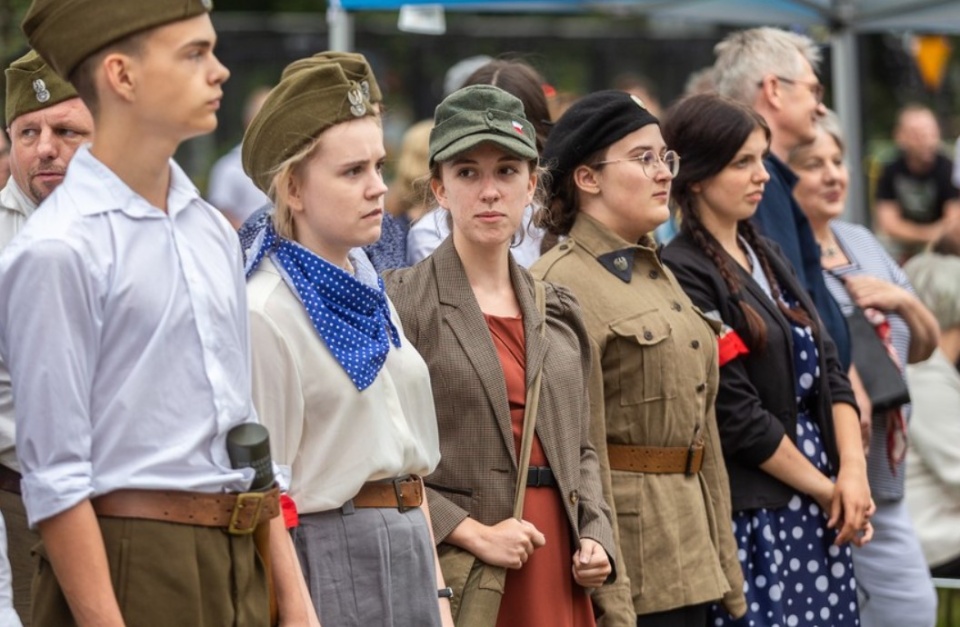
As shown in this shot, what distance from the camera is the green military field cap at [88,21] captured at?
2.74 m

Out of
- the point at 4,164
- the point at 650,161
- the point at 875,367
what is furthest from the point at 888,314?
the point at 4,164

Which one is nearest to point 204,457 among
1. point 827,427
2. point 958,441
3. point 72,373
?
point 72,373

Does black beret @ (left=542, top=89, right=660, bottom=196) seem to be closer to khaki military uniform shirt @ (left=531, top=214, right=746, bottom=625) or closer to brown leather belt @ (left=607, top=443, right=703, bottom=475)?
khaki military uniform shirt @ (left=531, top=214, right=746, bottom=625)

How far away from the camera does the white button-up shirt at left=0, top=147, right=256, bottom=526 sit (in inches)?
105

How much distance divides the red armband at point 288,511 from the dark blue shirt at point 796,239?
2.57 meters

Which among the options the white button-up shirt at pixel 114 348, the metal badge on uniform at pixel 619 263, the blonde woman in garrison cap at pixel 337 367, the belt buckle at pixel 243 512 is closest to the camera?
the white button-up shirt at pixel 114 348

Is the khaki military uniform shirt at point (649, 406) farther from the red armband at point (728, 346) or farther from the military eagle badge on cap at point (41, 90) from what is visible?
the military eagle badge on cap at point (41, 90)

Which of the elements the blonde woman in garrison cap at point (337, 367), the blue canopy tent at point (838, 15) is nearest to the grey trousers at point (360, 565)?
the blonde woman in garrison cap at point (337, 367)

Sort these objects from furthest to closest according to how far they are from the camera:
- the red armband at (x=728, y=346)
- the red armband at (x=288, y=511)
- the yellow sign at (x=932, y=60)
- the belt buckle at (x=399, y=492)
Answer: the yellow sign at (x=932, y=60), the red armband at (x=728, y=346), the belt buckle at (x=399, y=492), the red armband at (x=288, y=511)

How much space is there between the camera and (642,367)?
435cm

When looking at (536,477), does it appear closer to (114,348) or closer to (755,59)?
(114,348)

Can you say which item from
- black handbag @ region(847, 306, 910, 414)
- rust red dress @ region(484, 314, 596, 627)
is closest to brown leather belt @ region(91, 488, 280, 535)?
rust red dress @ region(484, 314, 596, 627)

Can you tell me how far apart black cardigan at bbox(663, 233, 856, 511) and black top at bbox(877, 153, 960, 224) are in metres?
7.36

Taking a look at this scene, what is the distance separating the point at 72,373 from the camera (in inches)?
105
